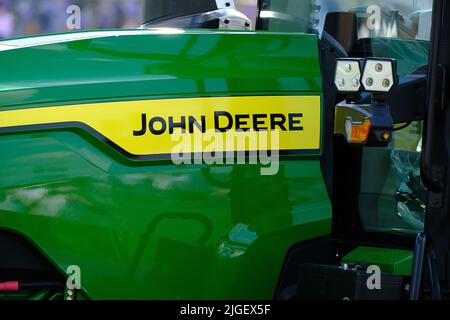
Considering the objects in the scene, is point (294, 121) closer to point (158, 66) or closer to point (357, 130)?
point (357, 130)

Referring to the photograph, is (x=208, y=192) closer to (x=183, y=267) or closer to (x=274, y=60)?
Result: (x=183, y=267)

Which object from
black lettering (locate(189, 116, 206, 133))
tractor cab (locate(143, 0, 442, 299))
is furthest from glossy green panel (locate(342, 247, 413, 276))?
black lettering (locate(189, 116, 206, 133))

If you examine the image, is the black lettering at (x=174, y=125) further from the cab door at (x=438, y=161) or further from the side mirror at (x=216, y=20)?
the cab door at (x=438, y=161)

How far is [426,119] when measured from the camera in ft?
8.50

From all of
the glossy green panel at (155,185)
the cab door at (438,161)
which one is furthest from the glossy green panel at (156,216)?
the cab door at (438,161)

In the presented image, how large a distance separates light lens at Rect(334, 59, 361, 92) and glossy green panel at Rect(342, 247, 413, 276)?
592 millimetres

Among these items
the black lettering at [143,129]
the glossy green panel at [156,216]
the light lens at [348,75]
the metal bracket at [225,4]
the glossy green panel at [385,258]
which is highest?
the metal bracket at [225,4]

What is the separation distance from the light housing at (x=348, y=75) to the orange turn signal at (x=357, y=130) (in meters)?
0.11

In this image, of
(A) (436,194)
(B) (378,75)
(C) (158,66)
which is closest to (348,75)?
(B) (378,75)

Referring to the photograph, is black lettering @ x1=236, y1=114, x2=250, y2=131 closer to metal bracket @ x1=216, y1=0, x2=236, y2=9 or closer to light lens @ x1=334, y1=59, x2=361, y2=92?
light lens @ x1=334, y1=59, x2=361, y2=92

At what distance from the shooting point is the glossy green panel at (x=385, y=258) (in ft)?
8.89

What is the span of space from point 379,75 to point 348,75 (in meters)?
0.10
